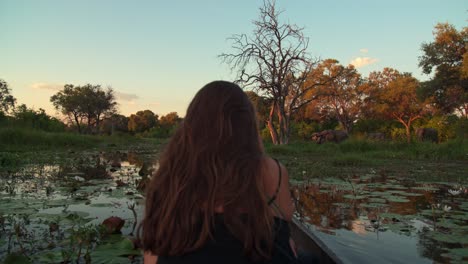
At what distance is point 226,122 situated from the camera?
1.65 metres

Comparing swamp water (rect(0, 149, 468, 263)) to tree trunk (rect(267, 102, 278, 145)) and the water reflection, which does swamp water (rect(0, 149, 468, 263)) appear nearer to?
the water reflection

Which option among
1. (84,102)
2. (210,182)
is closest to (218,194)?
(210,182)

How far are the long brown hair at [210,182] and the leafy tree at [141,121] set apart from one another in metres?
70.0

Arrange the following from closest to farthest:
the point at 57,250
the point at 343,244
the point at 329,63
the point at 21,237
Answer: the point at 57,250 < the point at 21,237 < the point at 343,244 < the point at 329,63

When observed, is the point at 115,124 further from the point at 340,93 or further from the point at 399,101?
the point at 399,101

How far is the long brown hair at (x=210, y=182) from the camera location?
152 centimetres

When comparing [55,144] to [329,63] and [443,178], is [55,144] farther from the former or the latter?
[329,63]

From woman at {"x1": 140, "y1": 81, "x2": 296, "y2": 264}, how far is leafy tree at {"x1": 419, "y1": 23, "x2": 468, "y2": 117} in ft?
79.0

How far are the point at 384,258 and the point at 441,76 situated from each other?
23.0 m

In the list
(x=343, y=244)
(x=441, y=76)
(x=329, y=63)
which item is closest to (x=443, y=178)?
(x=343, y=244)

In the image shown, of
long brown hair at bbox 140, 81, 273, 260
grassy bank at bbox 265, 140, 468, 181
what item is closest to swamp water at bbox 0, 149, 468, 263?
long brown hair at bbox 140, 81, 273, 260

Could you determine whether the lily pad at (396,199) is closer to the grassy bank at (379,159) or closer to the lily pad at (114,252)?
the grassy bank at (379,159)

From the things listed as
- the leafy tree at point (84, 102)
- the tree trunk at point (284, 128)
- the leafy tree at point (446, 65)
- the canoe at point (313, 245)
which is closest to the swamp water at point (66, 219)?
the canoe at point (313, 245)

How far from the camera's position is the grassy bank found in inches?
358
